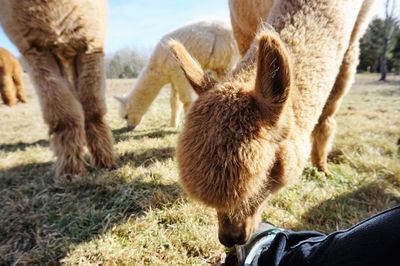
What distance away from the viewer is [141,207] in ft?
9.41

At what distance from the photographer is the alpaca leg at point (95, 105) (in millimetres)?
3465

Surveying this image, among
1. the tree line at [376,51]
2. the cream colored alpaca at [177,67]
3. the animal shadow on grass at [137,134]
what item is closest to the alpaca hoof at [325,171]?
the animal shadow on grass at [137,134]

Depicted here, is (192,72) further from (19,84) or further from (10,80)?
(19,84)

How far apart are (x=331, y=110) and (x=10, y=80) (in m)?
11.5

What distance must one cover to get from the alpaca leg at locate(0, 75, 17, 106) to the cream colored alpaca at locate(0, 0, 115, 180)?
9.31 metres

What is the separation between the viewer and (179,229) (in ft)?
8.31

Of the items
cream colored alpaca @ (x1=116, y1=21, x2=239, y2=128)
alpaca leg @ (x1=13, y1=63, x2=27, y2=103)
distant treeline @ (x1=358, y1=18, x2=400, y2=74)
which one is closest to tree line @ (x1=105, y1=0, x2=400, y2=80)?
distant treeline @ (x1=358, y1=18, x2=400, y2=74)

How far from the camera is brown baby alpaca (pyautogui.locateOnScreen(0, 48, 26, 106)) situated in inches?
433

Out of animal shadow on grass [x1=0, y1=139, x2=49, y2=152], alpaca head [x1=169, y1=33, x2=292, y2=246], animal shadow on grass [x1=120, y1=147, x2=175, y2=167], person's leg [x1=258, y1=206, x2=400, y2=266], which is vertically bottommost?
animal shadow on grass [x1=0, y1=139, x2=49, y2=152]

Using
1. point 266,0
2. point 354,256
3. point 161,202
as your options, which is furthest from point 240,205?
point 266,0

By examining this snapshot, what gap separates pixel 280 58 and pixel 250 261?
3.79ft

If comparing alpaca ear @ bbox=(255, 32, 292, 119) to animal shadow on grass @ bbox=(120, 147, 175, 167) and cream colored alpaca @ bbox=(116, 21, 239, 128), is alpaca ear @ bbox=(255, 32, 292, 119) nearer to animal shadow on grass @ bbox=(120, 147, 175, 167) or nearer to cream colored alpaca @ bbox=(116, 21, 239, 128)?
animal shadow on grass @ bbox=(120, 147, 175, 167)

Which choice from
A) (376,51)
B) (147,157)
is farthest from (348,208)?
(376,51)

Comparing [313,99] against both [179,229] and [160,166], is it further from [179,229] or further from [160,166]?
[160,166]
